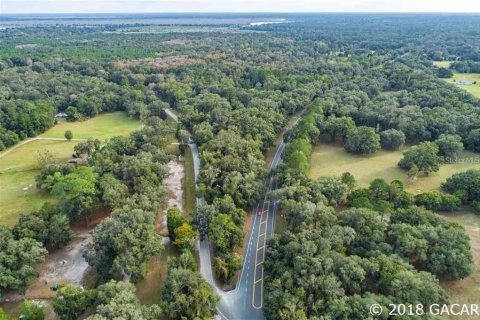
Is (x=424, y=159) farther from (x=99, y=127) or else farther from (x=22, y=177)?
(x=99, y=127)

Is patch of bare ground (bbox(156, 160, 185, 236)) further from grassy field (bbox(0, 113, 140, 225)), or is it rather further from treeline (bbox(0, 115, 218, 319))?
grassy field (bbox(0, 113, 140, 225))

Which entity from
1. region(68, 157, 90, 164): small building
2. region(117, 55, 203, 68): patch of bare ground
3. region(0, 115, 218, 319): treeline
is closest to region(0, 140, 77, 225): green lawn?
region(0, 115, 218, 319): treeline

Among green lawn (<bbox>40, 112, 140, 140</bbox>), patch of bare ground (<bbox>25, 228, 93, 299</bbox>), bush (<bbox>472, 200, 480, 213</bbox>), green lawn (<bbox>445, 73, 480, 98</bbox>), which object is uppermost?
green lawn (<bbox>445, 73, 480, 98</bbox>)

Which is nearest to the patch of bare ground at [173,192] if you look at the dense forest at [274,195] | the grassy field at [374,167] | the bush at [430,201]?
the dense forest at [274,195]

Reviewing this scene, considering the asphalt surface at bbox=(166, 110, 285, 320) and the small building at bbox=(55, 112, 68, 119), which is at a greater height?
the small building at bbox=(55, 112, 68, 119)

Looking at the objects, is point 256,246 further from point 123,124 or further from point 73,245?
point 123,124

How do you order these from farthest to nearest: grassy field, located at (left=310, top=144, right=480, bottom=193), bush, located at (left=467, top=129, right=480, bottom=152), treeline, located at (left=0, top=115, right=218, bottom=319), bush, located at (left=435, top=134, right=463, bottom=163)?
1. bush, located at (left=467, top=129, right=480, bottom=152)
2. bush, located at (left=435, top=134, right=463, bottom=163)
3. grassy field, located at (left=310, top=144, right=480, bottom=193)
4. treeline, located at (left=0, top=115, right=218, bottom=319)

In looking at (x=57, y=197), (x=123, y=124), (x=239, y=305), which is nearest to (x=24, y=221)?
(x=57, y=197)

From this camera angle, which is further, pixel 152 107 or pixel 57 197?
pixel 152 107
